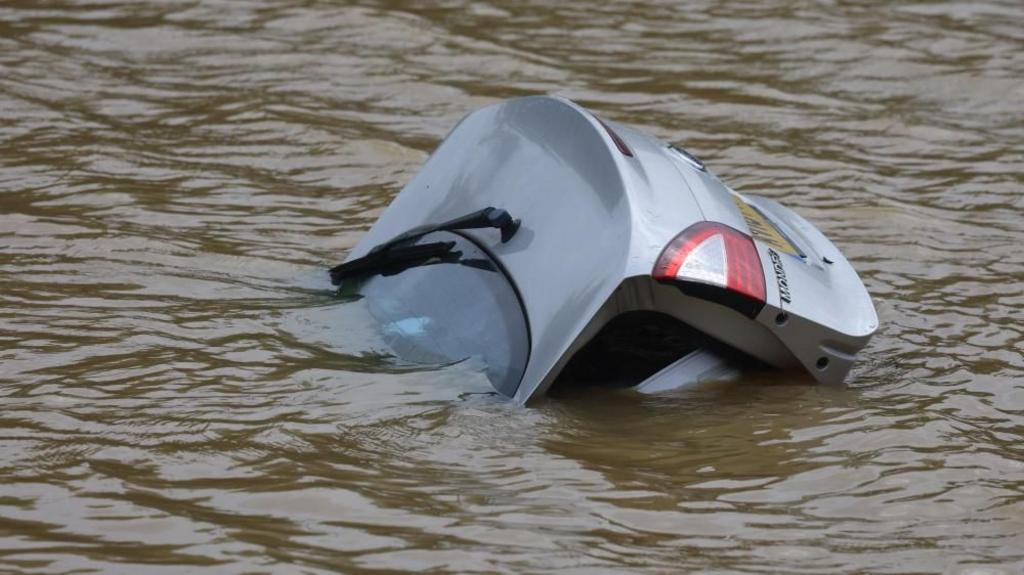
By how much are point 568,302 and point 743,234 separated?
0.59m

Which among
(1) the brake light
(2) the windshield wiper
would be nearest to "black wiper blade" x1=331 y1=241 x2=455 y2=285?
(2) the windshield wiper

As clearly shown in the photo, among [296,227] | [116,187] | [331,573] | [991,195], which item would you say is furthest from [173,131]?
[331,573]

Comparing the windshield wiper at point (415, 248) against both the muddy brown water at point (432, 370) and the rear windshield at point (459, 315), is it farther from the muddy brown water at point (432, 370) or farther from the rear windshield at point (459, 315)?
the muddy brown water at point (432, 370)

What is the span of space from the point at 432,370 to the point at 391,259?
29.5 inches

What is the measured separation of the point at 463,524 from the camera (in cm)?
358

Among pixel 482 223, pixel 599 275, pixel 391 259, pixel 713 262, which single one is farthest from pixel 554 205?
pixel 391 259

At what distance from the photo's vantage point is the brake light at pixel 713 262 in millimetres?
4137

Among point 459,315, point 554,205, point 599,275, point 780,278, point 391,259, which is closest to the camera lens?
point 599,275

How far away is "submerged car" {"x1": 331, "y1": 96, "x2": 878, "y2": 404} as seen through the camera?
4211 millimetres

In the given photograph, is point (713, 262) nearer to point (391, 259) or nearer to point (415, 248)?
point (415, 248)

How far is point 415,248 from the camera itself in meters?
5.09

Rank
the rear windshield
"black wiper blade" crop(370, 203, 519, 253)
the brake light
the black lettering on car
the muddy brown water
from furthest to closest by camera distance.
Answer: "black wiper blade" crop(370, 203, 519, 253)
the rear windshield
the black lettering on car
the brake light
the muddy brown water

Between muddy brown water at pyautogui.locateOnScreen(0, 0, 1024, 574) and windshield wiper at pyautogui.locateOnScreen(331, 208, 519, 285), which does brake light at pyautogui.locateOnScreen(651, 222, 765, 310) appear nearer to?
muddy brown water at pyautogui.locateOnScreen(0, 0, 1024, 574)

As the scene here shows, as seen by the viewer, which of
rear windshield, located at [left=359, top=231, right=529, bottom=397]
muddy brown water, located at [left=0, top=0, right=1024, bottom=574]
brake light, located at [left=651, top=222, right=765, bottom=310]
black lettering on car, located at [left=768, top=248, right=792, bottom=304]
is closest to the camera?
muddy brown water, located at [left=0, top=0, right=1024, bottom=574]
